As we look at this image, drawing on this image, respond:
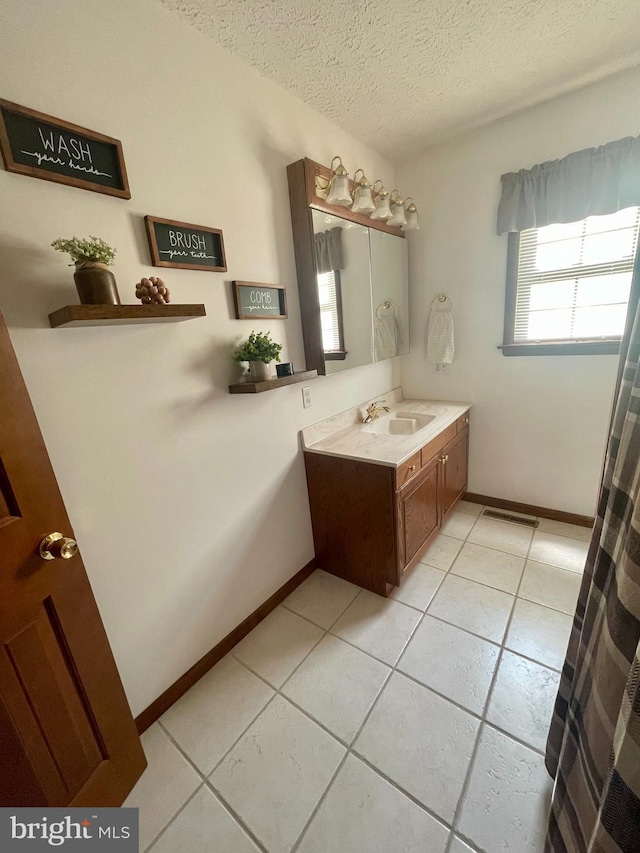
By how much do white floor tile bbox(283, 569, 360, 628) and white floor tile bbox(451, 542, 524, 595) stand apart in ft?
2.25

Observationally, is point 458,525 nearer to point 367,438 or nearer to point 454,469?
point 454,469

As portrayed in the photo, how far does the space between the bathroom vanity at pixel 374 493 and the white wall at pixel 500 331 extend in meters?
0.47

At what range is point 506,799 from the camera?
1.08 meters

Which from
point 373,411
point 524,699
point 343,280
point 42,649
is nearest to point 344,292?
point 343,280

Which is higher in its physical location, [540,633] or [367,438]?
[367,438]

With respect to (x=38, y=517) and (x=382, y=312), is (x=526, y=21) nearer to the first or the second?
(x=382, y=312)

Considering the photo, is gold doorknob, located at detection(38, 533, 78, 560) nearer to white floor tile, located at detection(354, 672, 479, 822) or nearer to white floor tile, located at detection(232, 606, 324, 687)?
white floor tile, located at detection(232, 606, 324, 687)

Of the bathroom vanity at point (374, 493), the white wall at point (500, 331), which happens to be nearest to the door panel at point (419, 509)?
the bathroom vanity at point (374, 493)

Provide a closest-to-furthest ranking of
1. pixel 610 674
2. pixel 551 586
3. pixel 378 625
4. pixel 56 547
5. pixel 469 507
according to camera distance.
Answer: pixel 610 674 → pixel 56 547 → pixel 378 625 → pixel 551 586 → pixel 469 507

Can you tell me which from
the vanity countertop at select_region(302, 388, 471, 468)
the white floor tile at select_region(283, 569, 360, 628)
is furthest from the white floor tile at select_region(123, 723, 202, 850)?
the vanity countertop at select_region(302, 388, 471, 468)

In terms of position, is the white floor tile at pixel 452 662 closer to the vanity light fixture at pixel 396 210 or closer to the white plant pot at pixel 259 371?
the white plant pot at pixel 259 371

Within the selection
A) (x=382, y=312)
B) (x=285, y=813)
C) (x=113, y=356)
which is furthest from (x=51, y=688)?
(x=382, y=312)

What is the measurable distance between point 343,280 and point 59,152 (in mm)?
1391

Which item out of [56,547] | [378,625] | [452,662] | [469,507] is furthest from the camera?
[469,507]
